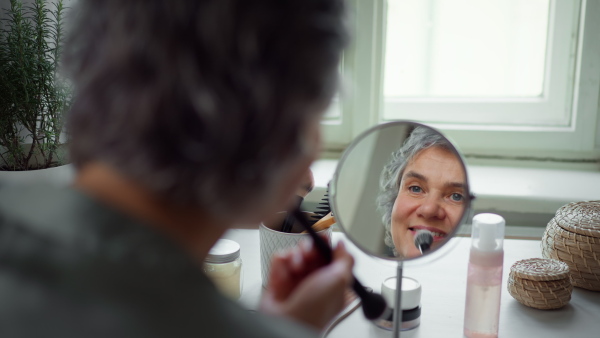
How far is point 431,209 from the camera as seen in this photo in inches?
29.4

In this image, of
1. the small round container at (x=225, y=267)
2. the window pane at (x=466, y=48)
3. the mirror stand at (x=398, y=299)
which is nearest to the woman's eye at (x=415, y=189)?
the mirror stand at (x=398, y=299)

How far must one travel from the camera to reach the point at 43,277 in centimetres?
35

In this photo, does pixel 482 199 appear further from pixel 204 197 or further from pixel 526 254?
pixel 204 197

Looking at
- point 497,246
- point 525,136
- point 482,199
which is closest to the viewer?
point 497,246

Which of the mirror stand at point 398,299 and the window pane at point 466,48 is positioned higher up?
the window pane at point 466,48

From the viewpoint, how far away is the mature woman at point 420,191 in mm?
711

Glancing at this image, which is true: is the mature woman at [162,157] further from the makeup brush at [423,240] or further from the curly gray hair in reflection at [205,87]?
the makeup brush at [423,240]

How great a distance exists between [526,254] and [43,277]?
35.6 inches

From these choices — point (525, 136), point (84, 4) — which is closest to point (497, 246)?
point (84, 4)

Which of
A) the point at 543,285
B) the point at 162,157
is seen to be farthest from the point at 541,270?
the point at 162,157

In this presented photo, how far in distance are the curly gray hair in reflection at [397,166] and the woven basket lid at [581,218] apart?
310 millimetres

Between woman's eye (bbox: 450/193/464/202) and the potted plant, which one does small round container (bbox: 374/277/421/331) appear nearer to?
woman's eye (bbox: 450/193/464/202)

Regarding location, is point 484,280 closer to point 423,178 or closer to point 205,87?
point 423,178

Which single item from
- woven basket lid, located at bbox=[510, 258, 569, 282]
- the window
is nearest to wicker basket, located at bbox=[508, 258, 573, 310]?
woven basket lid, located at bbox=[510, 258, 569, 282]
